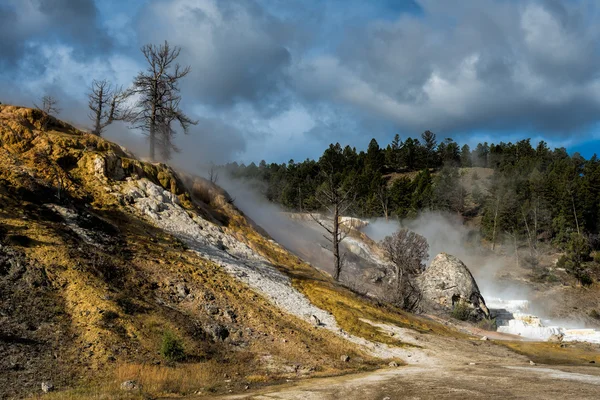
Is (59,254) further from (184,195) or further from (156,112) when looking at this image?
(156,112)

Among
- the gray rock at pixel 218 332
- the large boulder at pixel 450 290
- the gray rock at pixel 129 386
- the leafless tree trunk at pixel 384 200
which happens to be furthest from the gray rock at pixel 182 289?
the leafless tree trunk at pixel 384 200

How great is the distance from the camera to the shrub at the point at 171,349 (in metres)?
15.2

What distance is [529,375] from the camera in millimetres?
14609

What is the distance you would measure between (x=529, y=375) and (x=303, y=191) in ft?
316

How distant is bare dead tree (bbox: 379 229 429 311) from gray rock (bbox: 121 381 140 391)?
25765 mm

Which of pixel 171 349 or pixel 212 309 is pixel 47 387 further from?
pixel 212 309

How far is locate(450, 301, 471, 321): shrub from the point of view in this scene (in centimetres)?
3841

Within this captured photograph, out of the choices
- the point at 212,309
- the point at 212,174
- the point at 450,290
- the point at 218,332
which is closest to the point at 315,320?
the point at 212,309

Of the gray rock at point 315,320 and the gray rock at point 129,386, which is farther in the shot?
the gray rock at point 315,320

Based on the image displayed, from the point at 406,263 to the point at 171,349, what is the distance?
27.7 m

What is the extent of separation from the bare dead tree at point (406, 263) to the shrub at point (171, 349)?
76.6 ft

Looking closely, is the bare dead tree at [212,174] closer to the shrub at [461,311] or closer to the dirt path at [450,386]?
the shrub at [461,311]

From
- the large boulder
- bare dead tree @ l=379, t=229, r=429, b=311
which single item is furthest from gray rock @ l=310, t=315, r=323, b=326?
the large boulder

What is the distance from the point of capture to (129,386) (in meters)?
12.7
